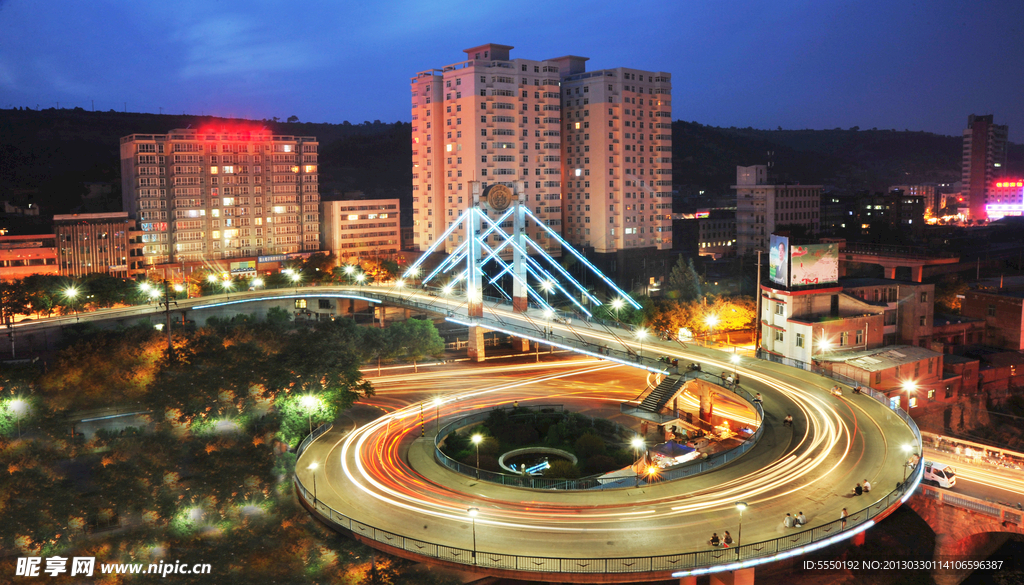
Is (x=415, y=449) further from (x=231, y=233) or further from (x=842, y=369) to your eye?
(x=231, y=233)

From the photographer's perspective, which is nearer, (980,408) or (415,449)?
(415,449)

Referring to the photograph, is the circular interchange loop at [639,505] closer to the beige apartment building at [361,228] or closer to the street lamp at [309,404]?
the street lamp at [309,404]

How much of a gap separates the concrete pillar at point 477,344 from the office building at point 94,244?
34293 mm

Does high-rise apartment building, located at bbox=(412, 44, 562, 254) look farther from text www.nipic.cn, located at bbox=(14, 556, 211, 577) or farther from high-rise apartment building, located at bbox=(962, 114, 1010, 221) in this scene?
high-rise apartment building, located at bbox=(962, 114, 1010, 221)

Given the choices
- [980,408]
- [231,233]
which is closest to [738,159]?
[231,233]

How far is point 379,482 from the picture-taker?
27078mm

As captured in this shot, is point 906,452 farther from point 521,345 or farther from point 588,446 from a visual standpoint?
point 521,345

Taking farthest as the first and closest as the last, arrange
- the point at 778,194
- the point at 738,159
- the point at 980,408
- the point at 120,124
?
1. the point at 738,159
2. the point at 120,124
3. the point at 778,194
4. the point at 980,408

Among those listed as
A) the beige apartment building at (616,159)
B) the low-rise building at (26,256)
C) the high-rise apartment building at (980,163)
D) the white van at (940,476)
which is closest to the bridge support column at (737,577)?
the white van at (940,476)

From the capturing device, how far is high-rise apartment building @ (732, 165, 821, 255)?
286 ft

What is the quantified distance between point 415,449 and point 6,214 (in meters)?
Answer: 67.0

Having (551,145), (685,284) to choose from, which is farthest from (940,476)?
(551,145)

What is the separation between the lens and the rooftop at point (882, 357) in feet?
133

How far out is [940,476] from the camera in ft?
95.1
